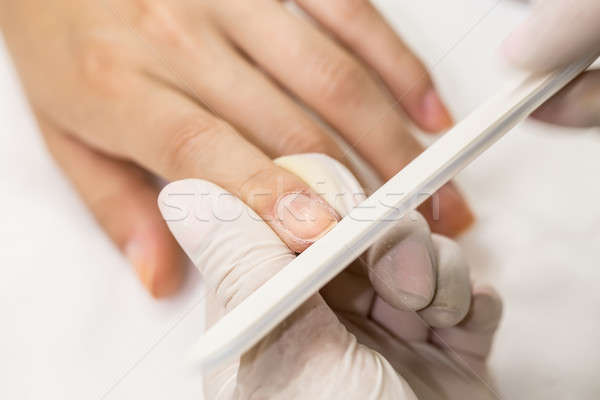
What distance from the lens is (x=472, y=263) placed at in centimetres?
57

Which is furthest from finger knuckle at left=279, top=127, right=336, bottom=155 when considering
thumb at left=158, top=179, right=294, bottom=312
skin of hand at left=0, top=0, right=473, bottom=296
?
thumb at left=158, top=179, right=294, bottom=312

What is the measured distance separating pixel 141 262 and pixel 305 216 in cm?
25

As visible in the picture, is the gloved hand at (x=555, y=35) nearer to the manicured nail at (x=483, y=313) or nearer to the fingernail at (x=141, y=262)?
the manicured nail at (x=483, y=313)

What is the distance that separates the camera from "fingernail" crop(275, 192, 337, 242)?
414 mm

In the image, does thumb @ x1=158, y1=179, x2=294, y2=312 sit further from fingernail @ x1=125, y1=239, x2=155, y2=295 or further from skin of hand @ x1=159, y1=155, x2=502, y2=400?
fingernail @ x1=125, y1=239, x2=155, y2=295

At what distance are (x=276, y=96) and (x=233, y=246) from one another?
21 cm

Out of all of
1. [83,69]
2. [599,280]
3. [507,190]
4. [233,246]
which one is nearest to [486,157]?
[507,190]

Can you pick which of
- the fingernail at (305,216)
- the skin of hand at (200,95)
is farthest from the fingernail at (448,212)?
the fingernail at (305,216)

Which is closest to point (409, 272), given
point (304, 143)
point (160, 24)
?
point (304, 143)

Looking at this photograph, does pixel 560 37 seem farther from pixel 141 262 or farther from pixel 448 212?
pixel 141 262

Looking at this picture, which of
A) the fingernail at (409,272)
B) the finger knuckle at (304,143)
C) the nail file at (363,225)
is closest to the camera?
the nail file at (363,225)

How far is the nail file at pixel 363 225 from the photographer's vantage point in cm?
35

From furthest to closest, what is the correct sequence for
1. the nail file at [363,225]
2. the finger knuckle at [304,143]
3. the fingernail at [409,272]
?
the finger knuckle at [304,143]
the fingernail at [409,272]
the nail file at [363,225]

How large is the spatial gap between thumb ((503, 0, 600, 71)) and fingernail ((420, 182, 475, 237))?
13 centimetres
